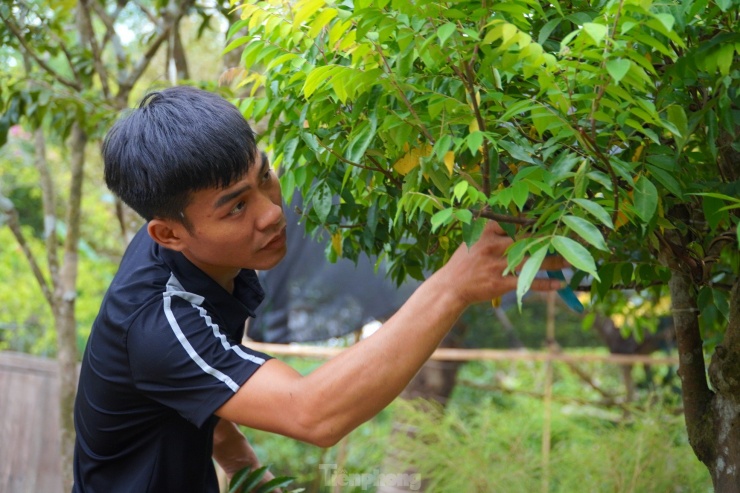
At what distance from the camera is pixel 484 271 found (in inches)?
53.7

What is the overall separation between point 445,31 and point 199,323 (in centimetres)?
75

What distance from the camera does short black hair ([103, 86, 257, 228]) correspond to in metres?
1.62

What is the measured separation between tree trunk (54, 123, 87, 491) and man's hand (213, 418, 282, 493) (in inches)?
54.8

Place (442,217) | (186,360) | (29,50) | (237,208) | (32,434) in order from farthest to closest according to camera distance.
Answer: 1. (32,434)
2. (29,50)
3. (237,208)
4. (186,360)
5. (442,217)

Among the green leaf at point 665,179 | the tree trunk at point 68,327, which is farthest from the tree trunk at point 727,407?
the tree trunk at point 68,327

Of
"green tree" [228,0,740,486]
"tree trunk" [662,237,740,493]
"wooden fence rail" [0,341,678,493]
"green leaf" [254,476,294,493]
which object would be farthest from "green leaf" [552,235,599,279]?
"wooden fence rail" [0,341,678,493]

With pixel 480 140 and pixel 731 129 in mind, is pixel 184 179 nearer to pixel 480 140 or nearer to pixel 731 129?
pixel 480 140

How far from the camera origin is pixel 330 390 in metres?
1.44

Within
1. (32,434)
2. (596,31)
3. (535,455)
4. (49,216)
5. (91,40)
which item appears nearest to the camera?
(596,31)

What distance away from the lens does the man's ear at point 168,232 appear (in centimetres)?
171

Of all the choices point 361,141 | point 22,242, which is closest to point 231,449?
point 361,141

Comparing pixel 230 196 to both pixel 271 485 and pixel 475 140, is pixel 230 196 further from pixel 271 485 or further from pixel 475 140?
pixel 271 485

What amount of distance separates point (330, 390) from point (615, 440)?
272 cm

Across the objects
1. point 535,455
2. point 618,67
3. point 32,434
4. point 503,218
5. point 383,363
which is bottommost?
point 32,434
